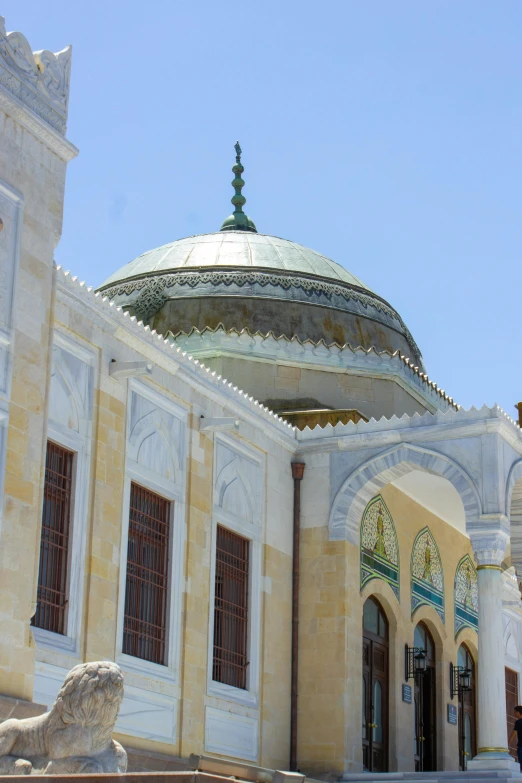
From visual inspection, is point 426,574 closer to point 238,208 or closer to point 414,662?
point 414,662

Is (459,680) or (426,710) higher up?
(459,680)

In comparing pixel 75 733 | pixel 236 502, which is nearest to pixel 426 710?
pixel 236 502

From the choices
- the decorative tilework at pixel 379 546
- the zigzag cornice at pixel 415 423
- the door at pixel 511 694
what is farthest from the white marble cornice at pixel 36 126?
the door at pixel 511 694

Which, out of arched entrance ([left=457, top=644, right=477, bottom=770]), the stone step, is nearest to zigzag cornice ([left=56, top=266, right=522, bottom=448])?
the stone step

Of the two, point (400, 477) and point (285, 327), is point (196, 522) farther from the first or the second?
point (285, 327)

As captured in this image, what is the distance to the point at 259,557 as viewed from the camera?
1405 cm

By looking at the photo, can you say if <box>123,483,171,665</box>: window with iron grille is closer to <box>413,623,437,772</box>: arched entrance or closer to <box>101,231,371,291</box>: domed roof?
<box>413,623,437,772</box>: arched entrance

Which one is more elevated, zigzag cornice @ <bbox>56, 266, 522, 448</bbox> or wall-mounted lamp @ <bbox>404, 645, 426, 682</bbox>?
zigzag cornice @ <bbox>56, 266, 522, 448</bbox>

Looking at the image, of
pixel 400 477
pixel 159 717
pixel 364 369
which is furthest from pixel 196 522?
pixel 364 369

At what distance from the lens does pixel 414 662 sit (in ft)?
53.0

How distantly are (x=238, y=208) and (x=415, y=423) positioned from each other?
7917 mm

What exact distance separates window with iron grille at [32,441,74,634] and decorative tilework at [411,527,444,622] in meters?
6.53

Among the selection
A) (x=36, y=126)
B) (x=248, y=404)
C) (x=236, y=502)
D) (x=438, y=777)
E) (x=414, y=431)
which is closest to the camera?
(x=36, y=126)

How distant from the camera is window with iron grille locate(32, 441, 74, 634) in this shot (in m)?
10.8
